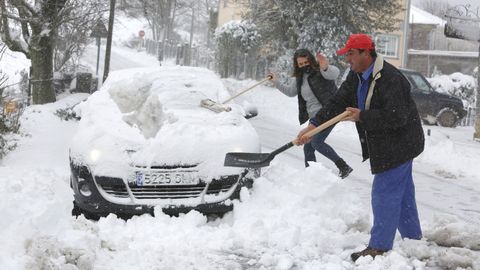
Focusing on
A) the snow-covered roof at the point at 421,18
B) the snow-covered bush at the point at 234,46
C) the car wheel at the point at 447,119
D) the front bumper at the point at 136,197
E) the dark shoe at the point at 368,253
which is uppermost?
the snow-covered roof at the point at 421,18

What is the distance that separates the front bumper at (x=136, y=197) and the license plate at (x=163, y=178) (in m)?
0.04

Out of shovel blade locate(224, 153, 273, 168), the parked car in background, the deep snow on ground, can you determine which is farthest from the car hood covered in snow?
the parked car in background

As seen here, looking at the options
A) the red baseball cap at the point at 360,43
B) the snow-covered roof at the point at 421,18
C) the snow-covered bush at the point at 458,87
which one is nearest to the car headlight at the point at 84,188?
the red baseball cap at the point at 360,43

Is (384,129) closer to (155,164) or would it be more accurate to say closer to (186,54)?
(155,164)

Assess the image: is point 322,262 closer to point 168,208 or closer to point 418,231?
point 418,231

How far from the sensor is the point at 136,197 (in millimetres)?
5086

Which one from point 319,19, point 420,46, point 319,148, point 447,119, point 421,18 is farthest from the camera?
point 420,46

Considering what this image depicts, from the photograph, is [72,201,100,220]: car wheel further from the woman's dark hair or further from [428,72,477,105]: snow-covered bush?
[428,72,477,105]: snow-covered bush

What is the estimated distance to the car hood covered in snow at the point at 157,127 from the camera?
5184mm

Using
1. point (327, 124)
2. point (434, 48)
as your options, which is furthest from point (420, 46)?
point (327, 124)

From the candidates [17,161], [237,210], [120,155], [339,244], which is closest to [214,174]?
[237,210]

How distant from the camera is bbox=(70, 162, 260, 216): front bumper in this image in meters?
5.07

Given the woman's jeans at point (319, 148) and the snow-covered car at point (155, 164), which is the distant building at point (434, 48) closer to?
the woman's jeans at point (319, 148)

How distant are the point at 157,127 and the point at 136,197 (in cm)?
91
